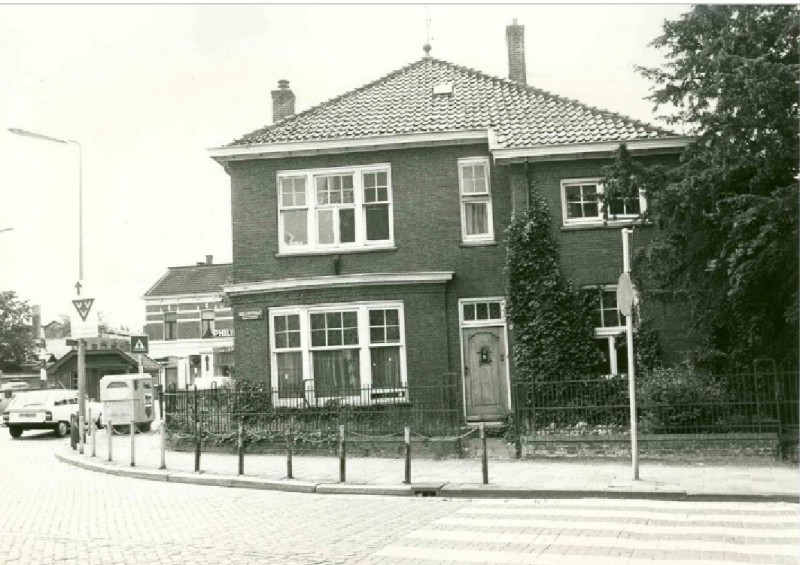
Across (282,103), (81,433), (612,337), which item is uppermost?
(282,103)

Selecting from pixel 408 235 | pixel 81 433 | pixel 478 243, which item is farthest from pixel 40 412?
pixel 478 243

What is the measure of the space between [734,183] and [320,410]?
9443mm

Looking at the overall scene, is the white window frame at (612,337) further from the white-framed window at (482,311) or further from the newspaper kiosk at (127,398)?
the newspaper kiosk at (127,398)

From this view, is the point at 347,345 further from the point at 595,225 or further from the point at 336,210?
the point at 595,225

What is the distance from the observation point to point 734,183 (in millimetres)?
16484

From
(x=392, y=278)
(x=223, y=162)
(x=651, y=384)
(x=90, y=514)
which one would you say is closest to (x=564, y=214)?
(x=392, y=278)

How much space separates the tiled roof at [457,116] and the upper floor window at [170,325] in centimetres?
4155

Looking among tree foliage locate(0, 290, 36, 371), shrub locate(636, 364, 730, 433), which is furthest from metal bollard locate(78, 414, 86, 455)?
tree foliage locate(0, 290, 36, 371)

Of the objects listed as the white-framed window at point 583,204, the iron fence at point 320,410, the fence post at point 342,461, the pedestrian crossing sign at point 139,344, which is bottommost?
the fence post at point 342,461

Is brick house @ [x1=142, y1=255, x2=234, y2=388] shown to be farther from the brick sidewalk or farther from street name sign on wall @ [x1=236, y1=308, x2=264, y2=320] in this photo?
the brick sidewalk

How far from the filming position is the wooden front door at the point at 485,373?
72.1 feet

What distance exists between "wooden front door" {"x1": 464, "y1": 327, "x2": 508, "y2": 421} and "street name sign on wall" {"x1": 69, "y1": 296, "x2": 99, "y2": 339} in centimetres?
923

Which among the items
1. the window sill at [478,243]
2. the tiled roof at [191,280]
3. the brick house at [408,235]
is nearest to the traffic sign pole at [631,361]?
the brick house at [408,235]

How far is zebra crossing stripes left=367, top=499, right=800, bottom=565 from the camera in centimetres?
893
